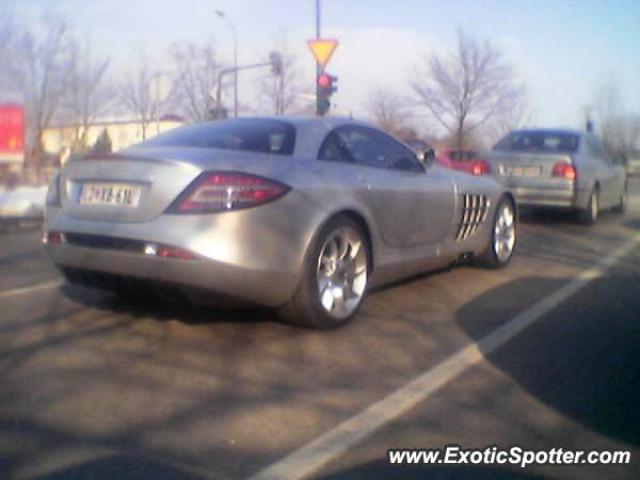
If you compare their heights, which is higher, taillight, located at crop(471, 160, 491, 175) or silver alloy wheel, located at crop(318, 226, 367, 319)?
taillight, located at crop(471, 160, 491, 175)

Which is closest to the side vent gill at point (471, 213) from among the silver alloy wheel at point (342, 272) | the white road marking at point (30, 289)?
the silver alloy wheel at point (342, 272)

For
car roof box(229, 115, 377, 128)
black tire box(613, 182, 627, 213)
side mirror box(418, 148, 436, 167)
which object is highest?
car roof box(229, 115, 377, 128)

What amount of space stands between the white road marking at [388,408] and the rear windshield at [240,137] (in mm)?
1642

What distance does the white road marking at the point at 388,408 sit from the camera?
2.71 metres

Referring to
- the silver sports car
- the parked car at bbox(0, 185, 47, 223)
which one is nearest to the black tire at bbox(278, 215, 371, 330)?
the silver sports car

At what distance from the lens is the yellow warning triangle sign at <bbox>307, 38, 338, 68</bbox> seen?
12898 millimetres

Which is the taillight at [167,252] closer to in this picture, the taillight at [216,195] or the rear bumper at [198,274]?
the rear bumper at [198,274]

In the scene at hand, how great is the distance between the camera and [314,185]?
14.2 ft

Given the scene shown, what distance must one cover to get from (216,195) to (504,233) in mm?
3942

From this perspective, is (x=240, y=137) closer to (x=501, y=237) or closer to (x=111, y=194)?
(x=111, y=194)

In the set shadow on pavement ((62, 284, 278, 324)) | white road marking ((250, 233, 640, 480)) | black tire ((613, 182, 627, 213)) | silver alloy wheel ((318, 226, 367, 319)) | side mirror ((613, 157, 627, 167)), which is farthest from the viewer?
black tire ((613, 182, 627, 213))

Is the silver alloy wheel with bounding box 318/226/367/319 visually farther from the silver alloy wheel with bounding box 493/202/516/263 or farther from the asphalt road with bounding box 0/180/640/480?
the silver alloy wheel with bounding box 493/202/516/263

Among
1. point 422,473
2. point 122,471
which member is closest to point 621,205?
point 422,473

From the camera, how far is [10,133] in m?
13.1
